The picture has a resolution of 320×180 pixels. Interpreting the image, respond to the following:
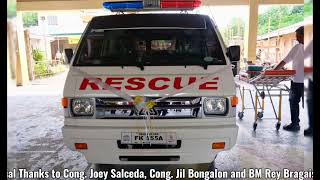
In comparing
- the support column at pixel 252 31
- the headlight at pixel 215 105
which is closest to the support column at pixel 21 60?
the support column at pixel 252 31

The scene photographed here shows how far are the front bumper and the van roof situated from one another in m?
1.34

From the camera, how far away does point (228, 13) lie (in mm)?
13852

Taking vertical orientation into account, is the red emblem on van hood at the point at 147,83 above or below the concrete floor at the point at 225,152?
above

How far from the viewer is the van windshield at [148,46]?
3734 millimetres

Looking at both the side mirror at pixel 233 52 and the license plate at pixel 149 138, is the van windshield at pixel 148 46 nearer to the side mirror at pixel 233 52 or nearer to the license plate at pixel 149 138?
the side mirror at pixel 233 52

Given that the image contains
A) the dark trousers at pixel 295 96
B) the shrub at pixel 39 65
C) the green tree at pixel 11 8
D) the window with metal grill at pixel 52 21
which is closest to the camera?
the green tree at pixel 11 8

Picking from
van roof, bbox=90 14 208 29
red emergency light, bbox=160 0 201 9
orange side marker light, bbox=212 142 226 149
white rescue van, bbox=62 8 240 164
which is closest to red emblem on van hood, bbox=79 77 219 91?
white rescue van, bbox=62 8 240 164

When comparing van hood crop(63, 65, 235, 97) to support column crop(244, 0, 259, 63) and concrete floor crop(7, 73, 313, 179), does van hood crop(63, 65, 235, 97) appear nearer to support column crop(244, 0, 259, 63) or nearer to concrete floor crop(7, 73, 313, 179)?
concrete floor crop(7, 73, 313, 179)

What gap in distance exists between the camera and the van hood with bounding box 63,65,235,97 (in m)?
3.23

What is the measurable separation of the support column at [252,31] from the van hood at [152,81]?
30.7 feet

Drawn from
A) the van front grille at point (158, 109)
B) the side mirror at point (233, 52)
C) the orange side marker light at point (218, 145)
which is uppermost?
the side mirror at point (233, 52)

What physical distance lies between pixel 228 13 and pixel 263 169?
1089 cm

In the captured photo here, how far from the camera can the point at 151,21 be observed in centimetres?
402
